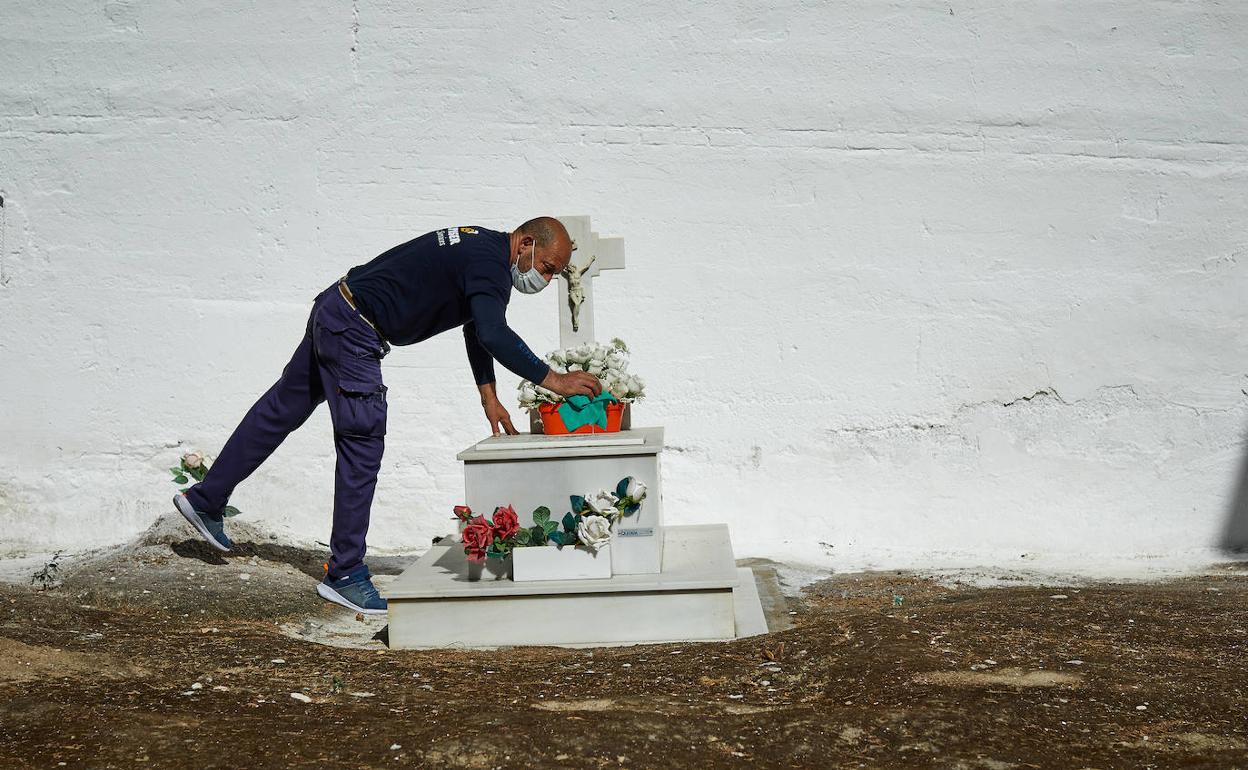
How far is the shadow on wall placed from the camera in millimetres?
5762

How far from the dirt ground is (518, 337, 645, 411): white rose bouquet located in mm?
965

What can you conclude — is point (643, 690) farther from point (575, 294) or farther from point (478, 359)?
point (575, 294)

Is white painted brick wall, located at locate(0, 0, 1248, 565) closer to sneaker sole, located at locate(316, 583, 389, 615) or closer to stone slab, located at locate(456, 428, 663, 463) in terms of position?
sneaker sole, located at locate(316, 583, 389, 615)

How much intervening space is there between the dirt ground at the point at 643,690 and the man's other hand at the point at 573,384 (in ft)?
2.92

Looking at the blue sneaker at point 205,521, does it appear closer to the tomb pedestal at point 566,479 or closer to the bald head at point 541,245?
the tomb pedestal at point 566,479

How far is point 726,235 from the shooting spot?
227 inches

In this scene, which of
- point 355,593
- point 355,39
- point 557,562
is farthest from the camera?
point 355,39

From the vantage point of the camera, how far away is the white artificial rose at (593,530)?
384 cm

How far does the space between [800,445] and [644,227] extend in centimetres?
134

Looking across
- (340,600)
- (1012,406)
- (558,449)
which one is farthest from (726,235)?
(340,600)

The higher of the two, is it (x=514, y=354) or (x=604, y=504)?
(x=514, y=354)

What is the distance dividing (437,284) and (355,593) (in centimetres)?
123

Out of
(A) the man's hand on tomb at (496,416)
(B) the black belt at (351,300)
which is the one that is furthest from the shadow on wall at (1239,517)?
(B) the black belt at (351,300)

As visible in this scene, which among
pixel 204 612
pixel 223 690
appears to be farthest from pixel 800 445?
pixel 223 690
